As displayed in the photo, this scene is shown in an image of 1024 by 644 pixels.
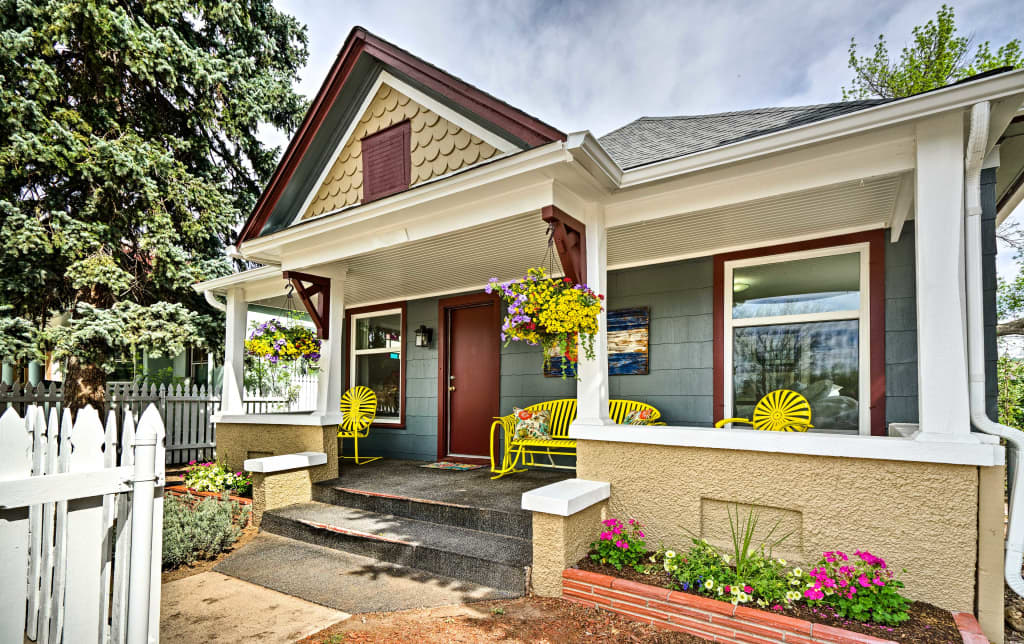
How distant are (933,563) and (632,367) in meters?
2.82

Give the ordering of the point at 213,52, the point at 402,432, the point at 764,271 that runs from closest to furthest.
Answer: the point at 764,271 < the point at 402,432 < the point at 213,52

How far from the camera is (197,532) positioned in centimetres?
392

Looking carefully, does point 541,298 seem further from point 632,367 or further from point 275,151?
point 275,151

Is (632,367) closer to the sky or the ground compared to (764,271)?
closer to the ground

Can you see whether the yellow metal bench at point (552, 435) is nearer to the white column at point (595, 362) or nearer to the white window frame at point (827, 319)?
the white window frame at point (827, 319)

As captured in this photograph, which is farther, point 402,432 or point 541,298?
point 402,432

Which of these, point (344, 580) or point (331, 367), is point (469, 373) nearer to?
point (331, 367)

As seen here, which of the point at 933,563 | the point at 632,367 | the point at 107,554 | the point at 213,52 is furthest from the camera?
the point at 213,52

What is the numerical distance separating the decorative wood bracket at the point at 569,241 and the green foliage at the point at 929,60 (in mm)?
13547

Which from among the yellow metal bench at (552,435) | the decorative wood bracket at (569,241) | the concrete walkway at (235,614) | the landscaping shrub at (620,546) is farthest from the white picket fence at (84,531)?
the yellow metal bench at (552,435)

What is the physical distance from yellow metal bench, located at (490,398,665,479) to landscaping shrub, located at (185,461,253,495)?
8.24ft

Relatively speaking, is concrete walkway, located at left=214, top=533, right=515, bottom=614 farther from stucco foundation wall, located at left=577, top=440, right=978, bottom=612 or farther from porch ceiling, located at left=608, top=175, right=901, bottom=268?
porch ceiling, located at left=608, top=175, right=901, bottom=268

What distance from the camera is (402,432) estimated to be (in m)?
6.81

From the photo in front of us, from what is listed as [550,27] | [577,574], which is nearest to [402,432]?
[577,574]
